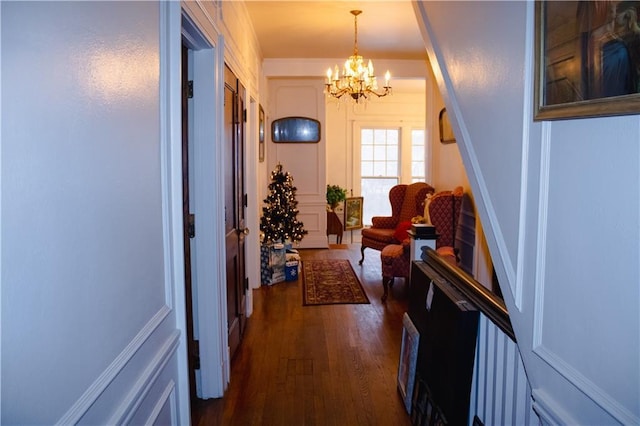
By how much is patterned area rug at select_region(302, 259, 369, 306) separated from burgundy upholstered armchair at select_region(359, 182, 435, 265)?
0.49 m

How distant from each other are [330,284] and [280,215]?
3.30ft

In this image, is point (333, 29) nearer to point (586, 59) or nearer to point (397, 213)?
point (397, 213)

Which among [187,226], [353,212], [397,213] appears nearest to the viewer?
[187,226]

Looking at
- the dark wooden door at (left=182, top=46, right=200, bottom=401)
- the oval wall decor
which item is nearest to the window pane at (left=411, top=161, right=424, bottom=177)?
the oval wall decor

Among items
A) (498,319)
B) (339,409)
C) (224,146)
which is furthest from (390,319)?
(498,319)

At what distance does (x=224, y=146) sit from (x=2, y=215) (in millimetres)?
2231

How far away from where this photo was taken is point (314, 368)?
3.14 meters

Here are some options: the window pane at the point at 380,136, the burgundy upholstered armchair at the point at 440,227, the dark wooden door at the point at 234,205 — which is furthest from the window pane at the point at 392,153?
the dark wooden door at the point at 234,205

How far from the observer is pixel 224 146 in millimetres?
2908

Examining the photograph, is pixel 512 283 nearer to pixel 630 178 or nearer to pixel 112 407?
pixel 630 178

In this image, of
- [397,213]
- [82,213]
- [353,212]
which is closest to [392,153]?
[353,212]

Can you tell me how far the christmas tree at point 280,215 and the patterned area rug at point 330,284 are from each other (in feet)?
1.92

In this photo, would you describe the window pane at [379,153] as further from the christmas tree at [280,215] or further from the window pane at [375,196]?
the christmas tree at [280,215]

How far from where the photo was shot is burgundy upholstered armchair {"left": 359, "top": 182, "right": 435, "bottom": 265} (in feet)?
19.5
